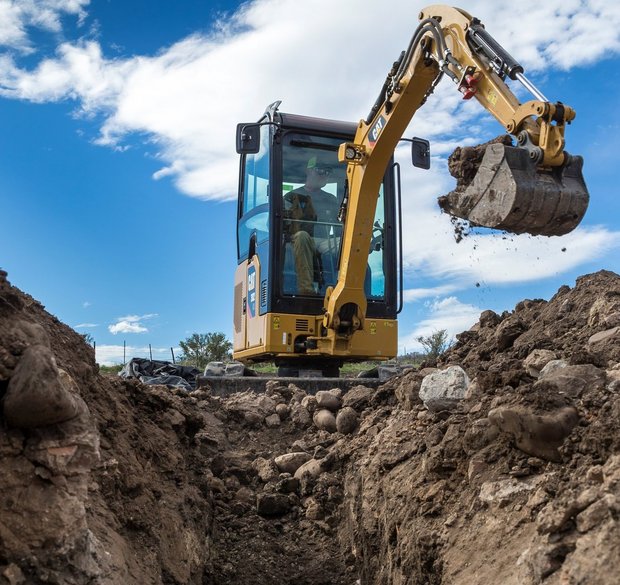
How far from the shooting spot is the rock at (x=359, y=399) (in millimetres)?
6625

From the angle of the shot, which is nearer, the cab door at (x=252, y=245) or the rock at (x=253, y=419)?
the rock at (x=253, y=419)

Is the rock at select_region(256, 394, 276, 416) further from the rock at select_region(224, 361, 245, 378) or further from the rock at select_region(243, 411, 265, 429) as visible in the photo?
the rock at select_region(224, 361, 245, 378)

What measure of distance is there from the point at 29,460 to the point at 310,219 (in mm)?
7093

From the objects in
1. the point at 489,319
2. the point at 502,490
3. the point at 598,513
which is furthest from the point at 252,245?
the point at 598,513

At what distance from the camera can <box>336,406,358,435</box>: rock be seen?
6336mm

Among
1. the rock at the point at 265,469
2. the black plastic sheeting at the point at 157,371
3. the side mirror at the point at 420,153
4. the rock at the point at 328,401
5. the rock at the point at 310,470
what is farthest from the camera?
the black plastic sheeting at the point at 157,371

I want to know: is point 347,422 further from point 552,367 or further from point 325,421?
point 552,367

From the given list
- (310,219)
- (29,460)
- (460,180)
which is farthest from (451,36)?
(29,460)

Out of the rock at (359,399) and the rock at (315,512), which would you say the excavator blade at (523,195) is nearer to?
the rock at (359,399)

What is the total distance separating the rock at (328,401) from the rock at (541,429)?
3.97 m

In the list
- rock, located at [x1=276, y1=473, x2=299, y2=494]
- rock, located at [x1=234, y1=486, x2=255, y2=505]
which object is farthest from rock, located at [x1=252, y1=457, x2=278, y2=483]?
rock, located at [x1=234, y1=486, x2=255, y2=505]

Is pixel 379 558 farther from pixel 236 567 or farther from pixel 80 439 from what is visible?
pixel 80 439

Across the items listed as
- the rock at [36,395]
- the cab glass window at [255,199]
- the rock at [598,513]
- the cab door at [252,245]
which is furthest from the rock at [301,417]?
the rock at [598,513]

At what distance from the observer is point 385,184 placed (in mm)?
10406
